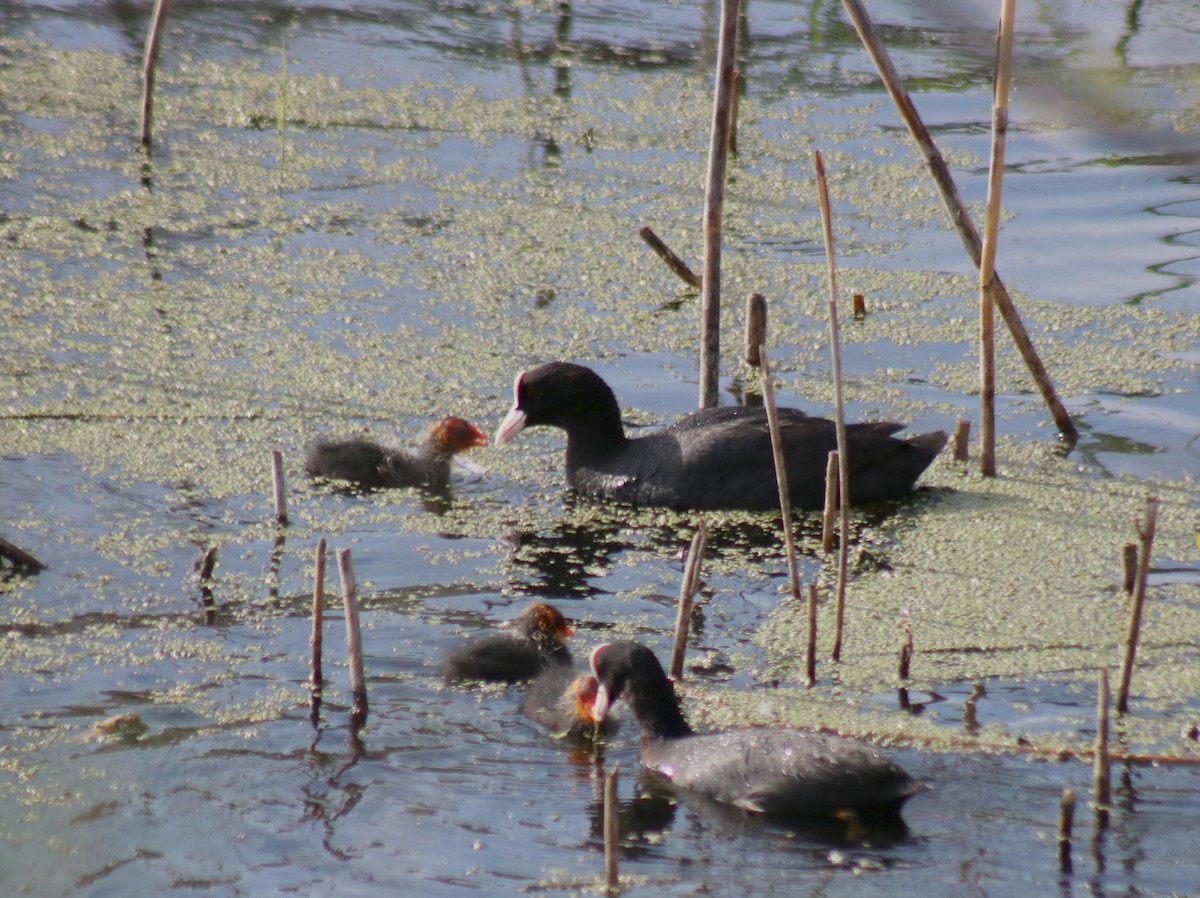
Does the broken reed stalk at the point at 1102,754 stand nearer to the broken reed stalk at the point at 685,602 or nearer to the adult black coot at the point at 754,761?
the adult black coot at the point at 754,761

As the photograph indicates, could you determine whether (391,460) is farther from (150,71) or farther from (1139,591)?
(150,71)

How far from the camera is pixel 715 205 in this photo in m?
5.41

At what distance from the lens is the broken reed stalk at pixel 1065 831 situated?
297 cm

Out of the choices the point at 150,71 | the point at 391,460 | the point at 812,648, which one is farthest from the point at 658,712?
the point at 150,71

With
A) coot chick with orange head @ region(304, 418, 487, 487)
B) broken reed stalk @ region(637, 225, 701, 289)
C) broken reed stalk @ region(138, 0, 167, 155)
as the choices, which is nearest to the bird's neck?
coot chick with orange head @ region(304, 418, 487, 487)

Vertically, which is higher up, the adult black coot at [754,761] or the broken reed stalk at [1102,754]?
the broken reed stalk at [1102,754]

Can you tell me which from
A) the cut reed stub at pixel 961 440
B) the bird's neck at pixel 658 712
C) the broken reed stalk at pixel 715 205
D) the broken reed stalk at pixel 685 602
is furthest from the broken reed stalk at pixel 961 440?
the bird's neck at pixel 658 712

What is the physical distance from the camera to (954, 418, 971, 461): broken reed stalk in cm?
556

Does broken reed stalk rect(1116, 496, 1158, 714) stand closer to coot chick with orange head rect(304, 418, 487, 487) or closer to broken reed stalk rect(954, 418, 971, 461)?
broken reed stalk rect(954, 418, 971, 461)

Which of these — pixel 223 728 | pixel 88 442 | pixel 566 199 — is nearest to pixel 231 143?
pixel 566 199

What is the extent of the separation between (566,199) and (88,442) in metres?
3.22

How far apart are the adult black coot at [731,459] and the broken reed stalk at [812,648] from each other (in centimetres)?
129

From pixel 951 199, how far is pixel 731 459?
3.33 feet

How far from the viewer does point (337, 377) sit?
609 cm
